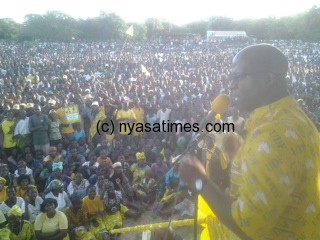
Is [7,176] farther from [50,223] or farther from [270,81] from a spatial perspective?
[270,81]

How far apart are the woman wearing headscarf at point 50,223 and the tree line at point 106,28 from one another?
44778 mm

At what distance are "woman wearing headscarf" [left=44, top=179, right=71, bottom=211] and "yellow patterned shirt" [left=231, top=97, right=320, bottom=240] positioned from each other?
14.7 feet

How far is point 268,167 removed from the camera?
132 cm

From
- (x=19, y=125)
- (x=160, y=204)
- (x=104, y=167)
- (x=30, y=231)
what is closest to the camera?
(x=30, y=231)

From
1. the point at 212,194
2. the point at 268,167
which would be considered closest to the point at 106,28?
the point at 212,194

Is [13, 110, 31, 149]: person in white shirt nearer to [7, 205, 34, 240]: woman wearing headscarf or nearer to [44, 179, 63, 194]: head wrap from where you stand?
[44, 179, 63, 194]: head wrap

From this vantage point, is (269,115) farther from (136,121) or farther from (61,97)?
(61,97)

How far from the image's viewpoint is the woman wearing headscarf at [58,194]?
217 inches

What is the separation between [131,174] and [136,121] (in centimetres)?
221

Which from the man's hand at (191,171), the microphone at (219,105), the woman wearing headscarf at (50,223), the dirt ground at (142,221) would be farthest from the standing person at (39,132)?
the man's hand at (191,171)

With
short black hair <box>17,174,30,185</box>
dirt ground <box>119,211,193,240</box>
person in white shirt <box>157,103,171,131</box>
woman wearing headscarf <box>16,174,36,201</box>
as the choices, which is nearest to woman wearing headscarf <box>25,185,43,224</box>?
woman wearing headscarf <box>16,174,36,201</box>

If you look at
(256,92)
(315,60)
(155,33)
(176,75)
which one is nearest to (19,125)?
(256,92)

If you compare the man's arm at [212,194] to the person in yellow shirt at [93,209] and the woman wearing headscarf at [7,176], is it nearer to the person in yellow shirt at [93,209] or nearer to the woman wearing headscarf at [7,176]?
the person in yellow shirt at [93,209]

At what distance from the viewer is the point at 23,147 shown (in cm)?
771
